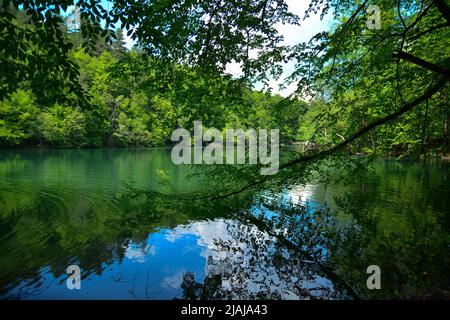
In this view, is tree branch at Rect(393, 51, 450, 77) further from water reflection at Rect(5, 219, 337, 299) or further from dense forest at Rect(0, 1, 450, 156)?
water reflection at Rect(5, 219, 337, 299)

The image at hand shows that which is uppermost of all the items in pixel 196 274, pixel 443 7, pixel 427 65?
pixel 443 7

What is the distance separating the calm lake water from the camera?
598cm

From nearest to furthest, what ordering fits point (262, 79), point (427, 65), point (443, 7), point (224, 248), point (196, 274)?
point (443, 7)
point (427, 65)
point (196, 274)
point (262, 79)
point (224, 248)

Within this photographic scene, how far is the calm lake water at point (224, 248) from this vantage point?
19.6 ft

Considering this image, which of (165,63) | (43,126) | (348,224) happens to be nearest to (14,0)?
(165,63)

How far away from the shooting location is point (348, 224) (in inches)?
404

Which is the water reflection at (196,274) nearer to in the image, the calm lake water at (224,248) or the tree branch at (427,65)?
→ the calm lake water at (224,248)

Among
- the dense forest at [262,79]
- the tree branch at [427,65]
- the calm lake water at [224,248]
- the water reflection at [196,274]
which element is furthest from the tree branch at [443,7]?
the water reflection at [196,274]

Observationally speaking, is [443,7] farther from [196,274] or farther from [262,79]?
[196,274]

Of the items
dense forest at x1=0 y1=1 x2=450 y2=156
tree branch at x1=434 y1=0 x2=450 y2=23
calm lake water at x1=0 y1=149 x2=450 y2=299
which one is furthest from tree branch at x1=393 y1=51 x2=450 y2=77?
calm lake water at x1=0 y1=149 x2=450 y2=299

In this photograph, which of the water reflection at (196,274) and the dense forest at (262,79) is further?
the water reflection at (196,274)

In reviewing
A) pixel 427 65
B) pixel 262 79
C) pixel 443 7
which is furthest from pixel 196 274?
pixel 443 7

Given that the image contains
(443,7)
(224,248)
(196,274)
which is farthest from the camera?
(224,248)

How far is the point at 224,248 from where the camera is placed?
8.28 m
